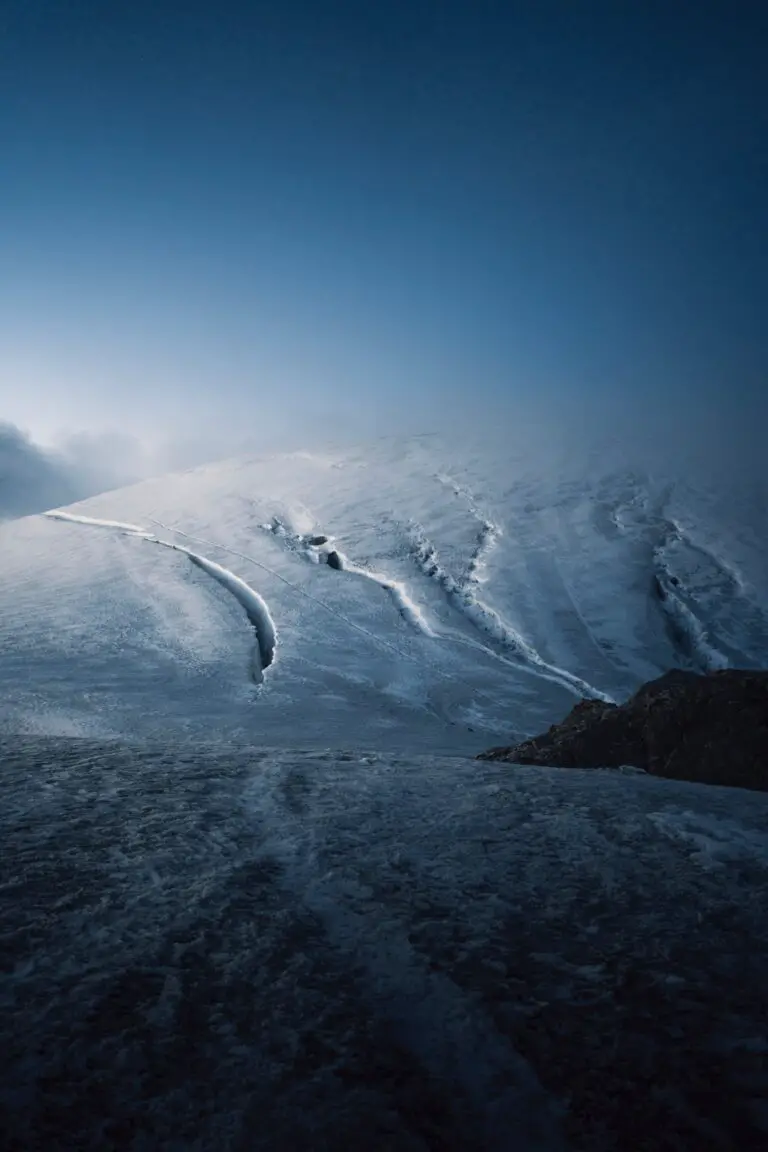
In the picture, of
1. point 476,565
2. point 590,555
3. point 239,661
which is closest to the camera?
point 239,661

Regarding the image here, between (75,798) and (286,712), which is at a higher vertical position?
(75,798)

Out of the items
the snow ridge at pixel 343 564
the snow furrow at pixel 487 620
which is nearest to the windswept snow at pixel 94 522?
the snow ridge at pixel 343 564

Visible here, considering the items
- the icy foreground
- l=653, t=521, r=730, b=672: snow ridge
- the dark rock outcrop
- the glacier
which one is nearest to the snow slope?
l=653, t=521, r=730, b=672: snow ridge

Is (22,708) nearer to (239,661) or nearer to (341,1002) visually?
(239,661)

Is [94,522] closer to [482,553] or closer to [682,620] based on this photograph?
[482,553]

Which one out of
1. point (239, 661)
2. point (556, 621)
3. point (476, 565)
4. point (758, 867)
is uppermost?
point (476, 565)

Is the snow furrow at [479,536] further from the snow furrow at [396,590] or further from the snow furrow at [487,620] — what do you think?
the snow furrow at [396,590]

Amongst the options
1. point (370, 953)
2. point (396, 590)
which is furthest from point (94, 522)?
point (370, 953)

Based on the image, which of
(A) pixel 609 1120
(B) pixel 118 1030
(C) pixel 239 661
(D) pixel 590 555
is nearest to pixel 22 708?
(C) pixel 239 661
